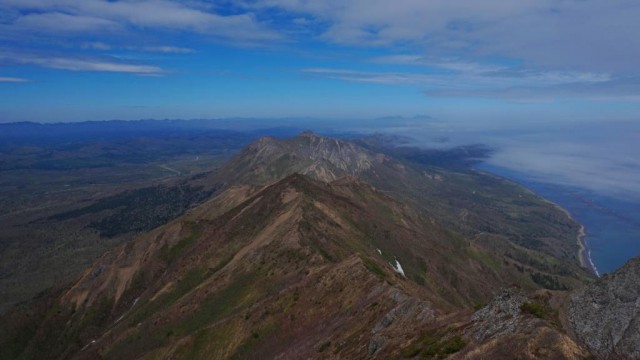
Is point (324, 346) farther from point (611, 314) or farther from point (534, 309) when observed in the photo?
point (611, 314)

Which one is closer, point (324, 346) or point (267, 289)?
point (324, 346)

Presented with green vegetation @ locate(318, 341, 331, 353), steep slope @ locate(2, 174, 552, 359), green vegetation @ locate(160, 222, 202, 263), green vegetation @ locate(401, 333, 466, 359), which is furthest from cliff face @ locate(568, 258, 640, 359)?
green vegetation @ locate(160, 222, 202, 263)

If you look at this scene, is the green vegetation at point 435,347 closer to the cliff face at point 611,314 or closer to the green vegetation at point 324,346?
the cliff face at point 611,314

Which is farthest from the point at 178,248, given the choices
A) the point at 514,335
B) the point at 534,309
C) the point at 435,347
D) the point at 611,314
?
the point at 611,314

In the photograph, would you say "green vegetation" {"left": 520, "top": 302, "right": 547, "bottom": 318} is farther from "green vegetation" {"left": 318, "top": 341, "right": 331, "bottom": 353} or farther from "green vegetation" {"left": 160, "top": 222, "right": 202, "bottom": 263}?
"green vegetation" {"left": 160, "top": 222, "right": 202, "bottom": 263}

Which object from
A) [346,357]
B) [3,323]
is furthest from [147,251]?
[346,357]

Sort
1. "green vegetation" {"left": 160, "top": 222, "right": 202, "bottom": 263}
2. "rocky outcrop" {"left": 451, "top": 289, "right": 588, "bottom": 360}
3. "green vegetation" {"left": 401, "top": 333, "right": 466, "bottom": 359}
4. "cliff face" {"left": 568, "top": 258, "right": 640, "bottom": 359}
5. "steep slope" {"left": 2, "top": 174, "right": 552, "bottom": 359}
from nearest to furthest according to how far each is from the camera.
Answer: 1. "rocky outcrop" {"left": 451, "top": 289, "right": 588, "bottom": 360}
2. "cliff face" {"left": 568, "top": 258, "right": 640, "bottom": 359}
3. "green vegetation" {"left": 401, "top": 333, "right": 466, "bottom": 359}
4. "steep slope" {"left": 2, "top": 174, "right": 552, "bottom": 359}
5. "green vegetation" {"left": 160, "top": 222, "right": 202, "bottom": 263}

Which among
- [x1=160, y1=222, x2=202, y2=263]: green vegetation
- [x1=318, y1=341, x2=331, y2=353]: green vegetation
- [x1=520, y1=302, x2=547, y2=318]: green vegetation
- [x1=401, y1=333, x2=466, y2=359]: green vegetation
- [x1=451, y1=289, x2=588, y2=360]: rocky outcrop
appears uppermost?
[x1=520, y1=302, x2=547, y2=318]: green vegetation
